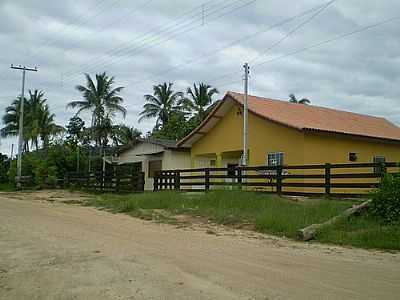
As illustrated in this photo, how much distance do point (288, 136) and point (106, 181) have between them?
11.0 meters

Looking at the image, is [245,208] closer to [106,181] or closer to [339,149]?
[339,149]

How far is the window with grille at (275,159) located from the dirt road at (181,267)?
11.5 meters

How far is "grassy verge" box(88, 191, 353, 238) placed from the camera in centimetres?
1144

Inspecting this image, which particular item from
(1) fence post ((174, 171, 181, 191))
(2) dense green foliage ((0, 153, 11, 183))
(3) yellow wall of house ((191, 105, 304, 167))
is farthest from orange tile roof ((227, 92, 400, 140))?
(2) dense green foliage ((0, 153, 11, 183))

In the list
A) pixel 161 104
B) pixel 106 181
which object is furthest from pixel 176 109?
pixel 106 181

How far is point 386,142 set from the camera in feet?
78.0

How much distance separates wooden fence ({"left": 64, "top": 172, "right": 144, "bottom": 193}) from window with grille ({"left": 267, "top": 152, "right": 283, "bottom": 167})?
650 cm

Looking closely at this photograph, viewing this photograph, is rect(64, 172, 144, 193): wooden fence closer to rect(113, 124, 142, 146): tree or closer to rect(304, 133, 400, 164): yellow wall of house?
rect(304, 133, 400, 164): yellow wall of house

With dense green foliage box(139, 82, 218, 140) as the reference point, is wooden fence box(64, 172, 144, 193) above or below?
below

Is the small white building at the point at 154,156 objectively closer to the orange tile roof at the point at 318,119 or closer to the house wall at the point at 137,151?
the house wall at the point at 137,151

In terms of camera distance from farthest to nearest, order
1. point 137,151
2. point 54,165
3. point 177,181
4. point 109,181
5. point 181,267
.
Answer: point 54,165 < point 137,151 < point 109,181 < point 177,181 < point 181,267

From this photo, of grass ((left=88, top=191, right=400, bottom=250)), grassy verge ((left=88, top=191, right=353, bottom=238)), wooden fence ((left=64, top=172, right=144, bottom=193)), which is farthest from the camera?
wooden fence ((left=64, top=172, right=144, bottom=193))

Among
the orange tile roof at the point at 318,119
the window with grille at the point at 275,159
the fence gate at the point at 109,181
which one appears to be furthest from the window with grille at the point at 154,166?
the window with grille at the point at 275,159

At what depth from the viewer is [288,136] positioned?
21.6 m
